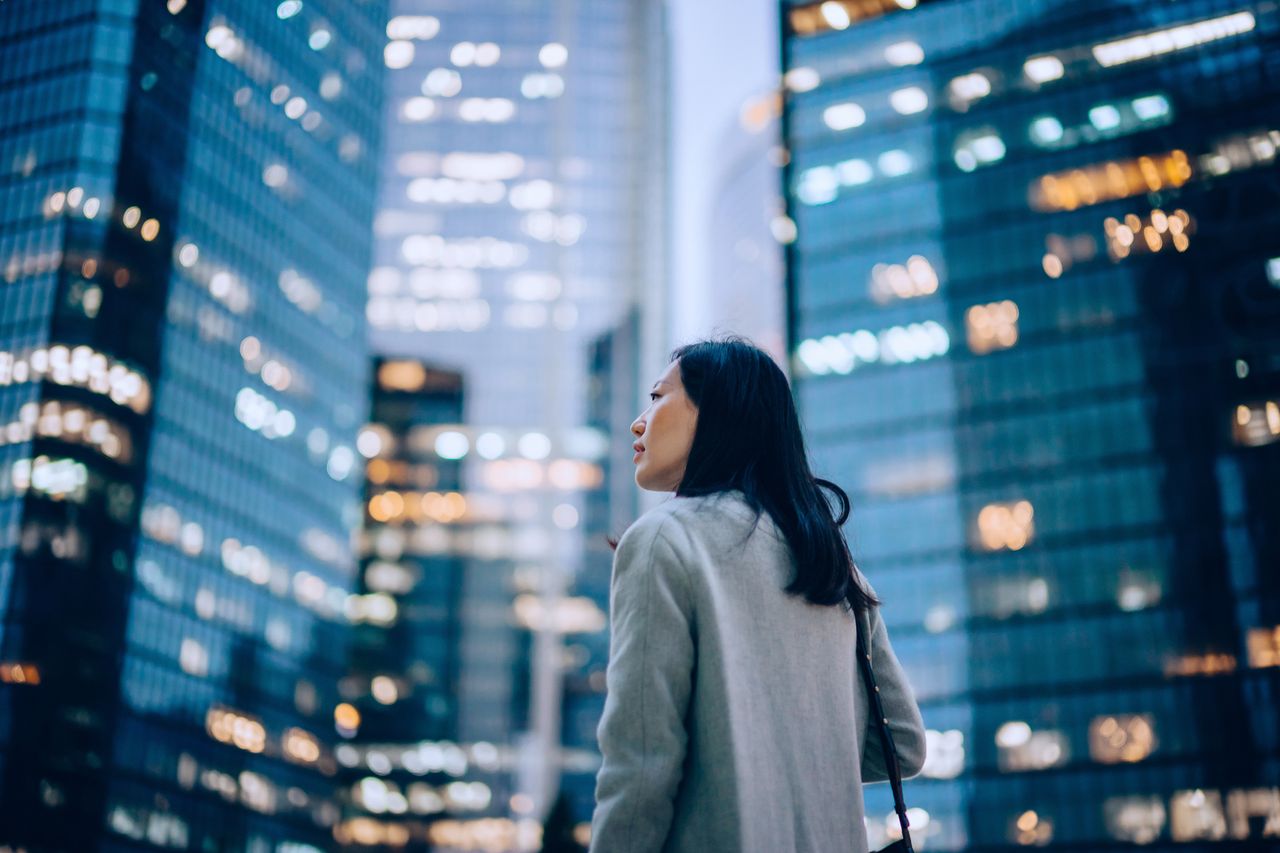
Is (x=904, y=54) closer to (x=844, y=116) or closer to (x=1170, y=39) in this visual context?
(x=844, y=116)

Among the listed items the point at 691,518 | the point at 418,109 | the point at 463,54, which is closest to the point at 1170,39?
the point at 691,518

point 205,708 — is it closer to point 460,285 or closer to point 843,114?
point 843,114

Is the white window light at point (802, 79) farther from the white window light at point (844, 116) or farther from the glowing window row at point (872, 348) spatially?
the glowing window row at point (872, 348)

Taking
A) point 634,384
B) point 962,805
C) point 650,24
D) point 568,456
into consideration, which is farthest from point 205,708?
point 650,24

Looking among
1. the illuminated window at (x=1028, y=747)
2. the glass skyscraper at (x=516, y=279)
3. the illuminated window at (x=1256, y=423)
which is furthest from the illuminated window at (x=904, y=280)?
the glass skyscraper at (x=516, y=279)

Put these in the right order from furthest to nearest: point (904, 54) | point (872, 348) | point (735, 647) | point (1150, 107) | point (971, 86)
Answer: point (904, 54), point (971, 86), point (872, 348), point (1150, 107), point (735, 647)

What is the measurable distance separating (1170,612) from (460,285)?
302 feet

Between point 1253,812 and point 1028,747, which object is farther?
point 1028,747

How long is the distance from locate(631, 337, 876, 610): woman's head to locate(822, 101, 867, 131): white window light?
79649 mm

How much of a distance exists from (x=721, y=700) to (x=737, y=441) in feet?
2.47

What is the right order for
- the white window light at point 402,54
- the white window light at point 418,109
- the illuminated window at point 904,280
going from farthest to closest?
the white window light at point 402,54 → the white window light at point 418,109 → the illuminated window at point 904,280

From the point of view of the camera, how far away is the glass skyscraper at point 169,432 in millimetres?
69688

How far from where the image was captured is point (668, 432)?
3422 mm

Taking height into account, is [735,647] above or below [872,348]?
below
